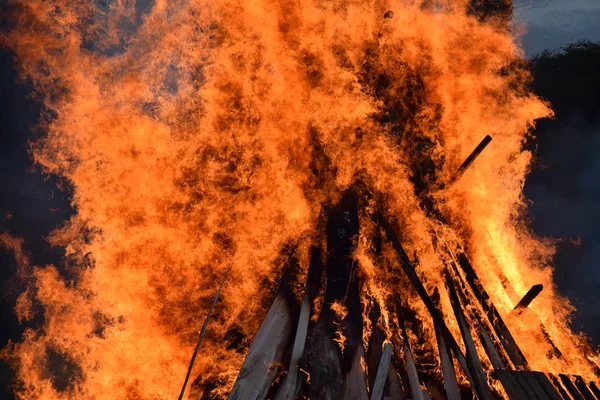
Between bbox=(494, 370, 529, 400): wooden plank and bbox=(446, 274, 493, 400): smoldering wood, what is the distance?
151 mm

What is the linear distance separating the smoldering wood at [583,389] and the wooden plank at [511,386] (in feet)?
1.74

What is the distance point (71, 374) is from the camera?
14367 mm

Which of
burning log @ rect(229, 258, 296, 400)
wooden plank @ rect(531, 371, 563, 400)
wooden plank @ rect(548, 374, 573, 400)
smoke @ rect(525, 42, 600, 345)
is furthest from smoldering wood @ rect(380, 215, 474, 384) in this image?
smoke @ rect(525, 42, 600, 345)

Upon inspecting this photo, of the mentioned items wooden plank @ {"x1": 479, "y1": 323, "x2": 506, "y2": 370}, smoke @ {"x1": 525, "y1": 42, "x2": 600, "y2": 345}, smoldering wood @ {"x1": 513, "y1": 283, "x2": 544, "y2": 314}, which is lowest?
wooden plank @ {"x1": 479, "y1": 323, "x2": 506, "y2": 370}

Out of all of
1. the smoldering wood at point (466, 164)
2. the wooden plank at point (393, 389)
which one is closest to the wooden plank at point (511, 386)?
the wooden plank at point (393, 389)

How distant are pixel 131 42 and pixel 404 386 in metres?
6.76

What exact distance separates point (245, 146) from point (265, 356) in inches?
129

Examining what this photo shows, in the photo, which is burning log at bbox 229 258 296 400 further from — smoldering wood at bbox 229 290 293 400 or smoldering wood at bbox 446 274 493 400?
smoldering wood at bbox 446 274 493 400


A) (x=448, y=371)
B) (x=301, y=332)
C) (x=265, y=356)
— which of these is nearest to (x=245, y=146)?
(x=301, y=332)

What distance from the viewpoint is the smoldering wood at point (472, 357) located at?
9.04 feet

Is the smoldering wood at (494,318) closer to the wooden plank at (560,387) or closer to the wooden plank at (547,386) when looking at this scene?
the wooden plank at (560,387)

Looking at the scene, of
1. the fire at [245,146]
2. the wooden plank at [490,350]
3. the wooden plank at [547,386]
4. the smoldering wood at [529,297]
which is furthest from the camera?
the fire at [245,146]

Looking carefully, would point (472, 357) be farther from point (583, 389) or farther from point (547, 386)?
point (583, 389)

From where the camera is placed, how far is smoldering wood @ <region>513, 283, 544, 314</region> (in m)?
3.27
